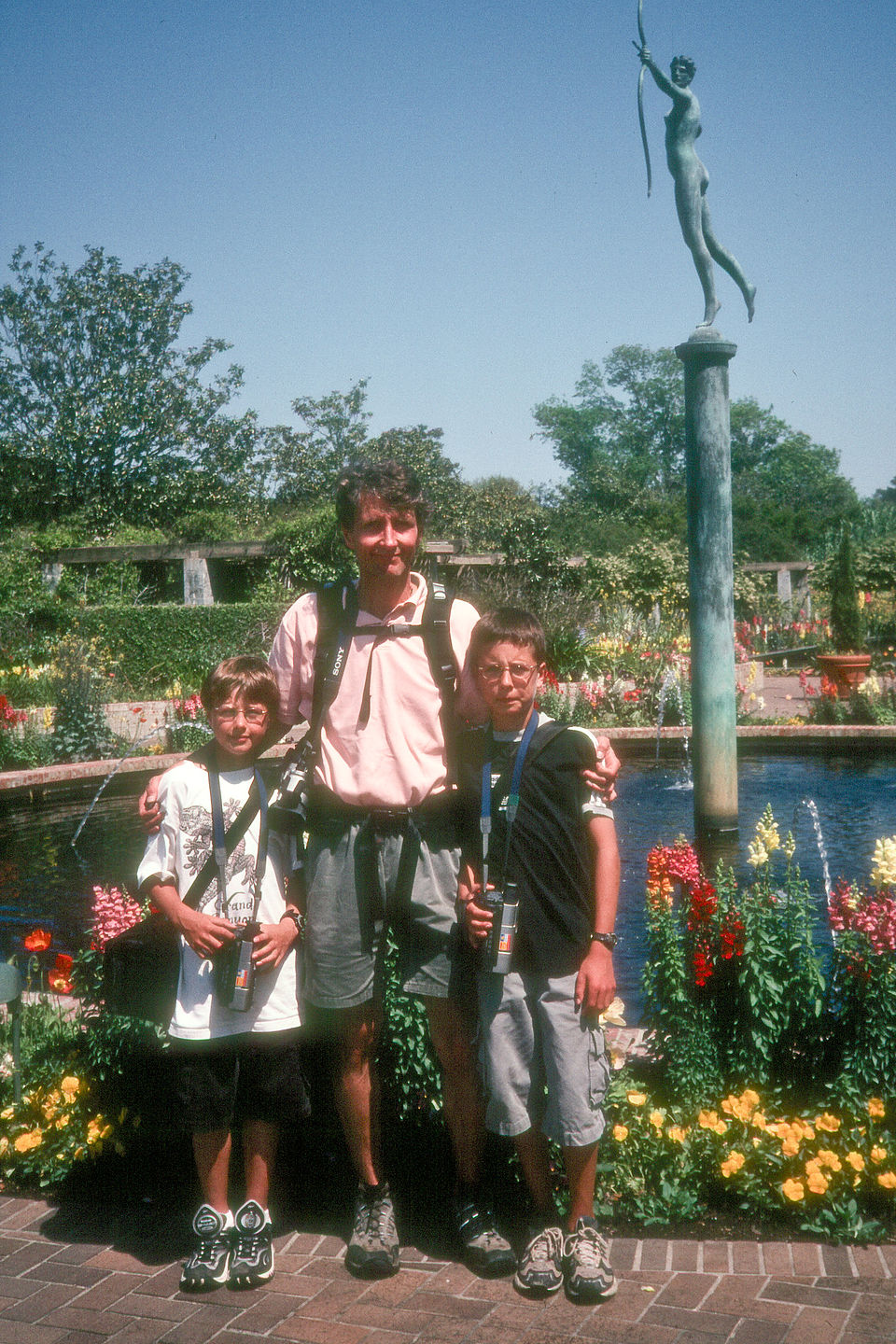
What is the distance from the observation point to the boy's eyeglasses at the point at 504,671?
253 cm

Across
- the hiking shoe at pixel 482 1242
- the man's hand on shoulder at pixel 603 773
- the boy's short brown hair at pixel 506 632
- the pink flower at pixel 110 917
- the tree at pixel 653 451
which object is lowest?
the hiking shoe at pixel 482 1242

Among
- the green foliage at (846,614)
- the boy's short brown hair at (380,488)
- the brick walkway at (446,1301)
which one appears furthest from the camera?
the green foliage at (846,614)

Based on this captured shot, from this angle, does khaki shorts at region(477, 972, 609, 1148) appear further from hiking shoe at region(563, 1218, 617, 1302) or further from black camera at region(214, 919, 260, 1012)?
black camera at region(214, 919, 260, 1012)

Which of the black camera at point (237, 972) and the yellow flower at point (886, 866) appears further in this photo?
the yellow flower at point (886, 866)

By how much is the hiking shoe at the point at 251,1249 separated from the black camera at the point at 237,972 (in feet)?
1.61

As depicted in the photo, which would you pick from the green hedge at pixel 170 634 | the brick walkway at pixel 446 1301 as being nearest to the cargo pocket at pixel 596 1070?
the brick walkway at pixel 446 1301

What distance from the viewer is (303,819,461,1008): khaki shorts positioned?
2.50 m

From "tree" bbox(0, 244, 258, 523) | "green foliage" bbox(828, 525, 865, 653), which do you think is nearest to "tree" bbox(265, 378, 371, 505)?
"tree" bbox(0, 244, 258, 523)

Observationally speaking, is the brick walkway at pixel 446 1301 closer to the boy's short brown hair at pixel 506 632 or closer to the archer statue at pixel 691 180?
the boy's short brown hair at pixel 506 632

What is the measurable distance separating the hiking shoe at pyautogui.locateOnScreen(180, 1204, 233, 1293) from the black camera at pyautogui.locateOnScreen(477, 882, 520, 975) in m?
0.89

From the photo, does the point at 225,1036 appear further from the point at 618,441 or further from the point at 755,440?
the point at 755,440

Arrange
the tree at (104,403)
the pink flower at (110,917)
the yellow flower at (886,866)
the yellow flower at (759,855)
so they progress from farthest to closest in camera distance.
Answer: the tree at (104,403), the yellow flower at (759,855), the pink flower at (110,917), the yellow flower at (886,866)

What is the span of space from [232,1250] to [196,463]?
3738 cm

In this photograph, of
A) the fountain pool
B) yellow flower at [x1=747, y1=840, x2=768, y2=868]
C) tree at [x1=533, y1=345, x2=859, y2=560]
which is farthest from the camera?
tree at [x1=533, y1=345, x2=859, y2=560]
